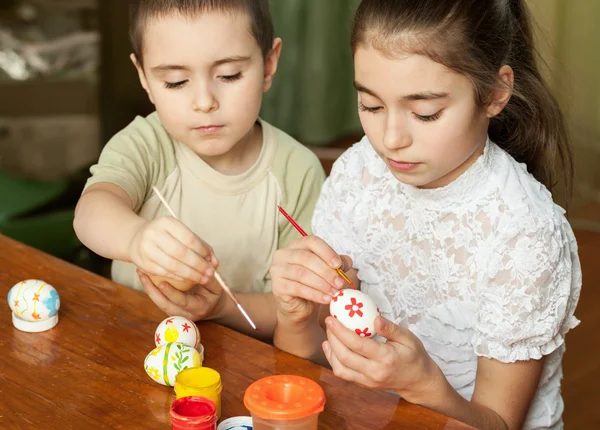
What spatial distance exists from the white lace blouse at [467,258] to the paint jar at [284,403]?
0.40 m

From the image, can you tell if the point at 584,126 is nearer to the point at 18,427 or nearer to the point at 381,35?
the point at 381,35

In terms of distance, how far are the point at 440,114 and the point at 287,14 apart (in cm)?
461

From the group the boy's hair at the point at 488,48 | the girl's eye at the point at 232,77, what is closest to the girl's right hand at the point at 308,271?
the boy's hair at the point at 488,48

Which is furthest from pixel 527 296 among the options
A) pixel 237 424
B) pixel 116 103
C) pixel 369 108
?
pixel 116 103

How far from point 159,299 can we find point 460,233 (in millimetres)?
532

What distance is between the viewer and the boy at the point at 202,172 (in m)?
1.40

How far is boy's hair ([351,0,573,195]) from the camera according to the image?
4.06ft

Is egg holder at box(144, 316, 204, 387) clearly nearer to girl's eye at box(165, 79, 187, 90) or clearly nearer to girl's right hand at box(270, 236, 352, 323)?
girl's right hand at box(270, 236, 352, 323)

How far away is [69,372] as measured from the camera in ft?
3.95

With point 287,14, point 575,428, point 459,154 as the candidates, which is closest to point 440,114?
point 459,154

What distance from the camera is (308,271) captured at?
1.25 metres

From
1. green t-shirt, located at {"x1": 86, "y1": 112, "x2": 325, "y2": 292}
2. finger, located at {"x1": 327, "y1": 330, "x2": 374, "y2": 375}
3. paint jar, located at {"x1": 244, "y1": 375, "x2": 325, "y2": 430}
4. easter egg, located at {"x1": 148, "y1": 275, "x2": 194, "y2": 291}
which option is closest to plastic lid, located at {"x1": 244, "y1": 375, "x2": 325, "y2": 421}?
paint jar, located at {"x1": 244, "y1": 375, "x2": 325, "y2": 430}

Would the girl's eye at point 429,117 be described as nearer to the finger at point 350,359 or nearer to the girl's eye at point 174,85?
the finger at point 350,359

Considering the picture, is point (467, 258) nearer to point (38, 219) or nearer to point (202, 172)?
point (202, 172)
